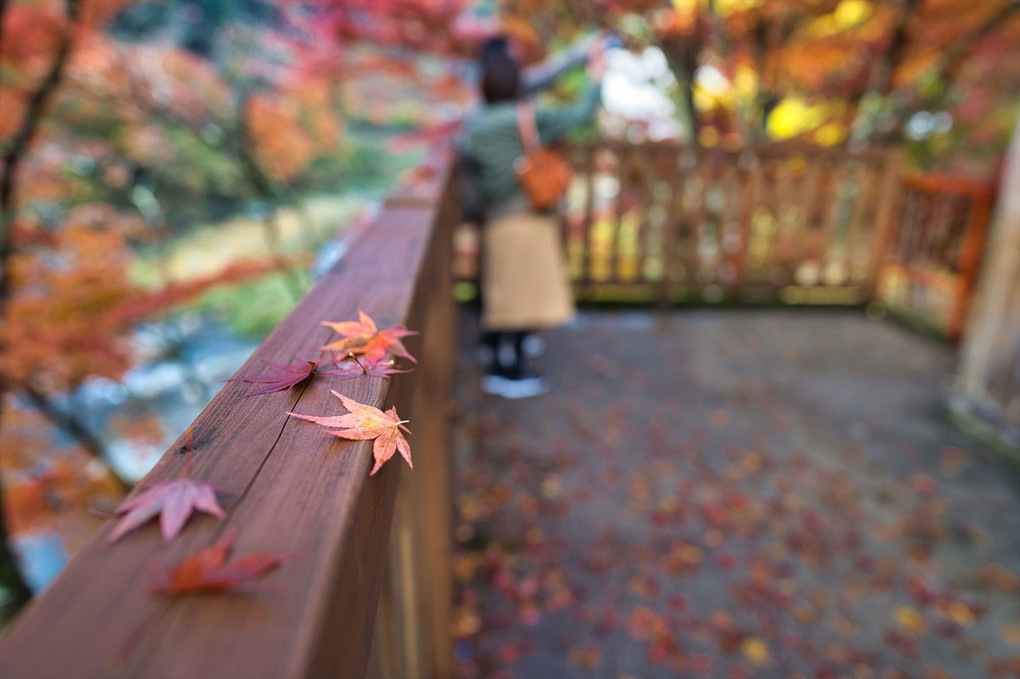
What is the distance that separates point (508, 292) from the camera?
3805 millimetres

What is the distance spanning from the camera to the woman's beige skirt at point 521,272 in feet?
12.2

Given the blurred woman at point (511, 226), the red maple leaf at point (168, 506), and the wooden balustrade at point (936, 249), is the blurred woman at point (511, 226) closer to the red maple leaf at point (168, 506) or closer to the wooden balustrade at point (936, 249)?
the red maple leaf at point (168, 506)

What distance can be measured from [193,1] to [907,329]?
1418 centimetres

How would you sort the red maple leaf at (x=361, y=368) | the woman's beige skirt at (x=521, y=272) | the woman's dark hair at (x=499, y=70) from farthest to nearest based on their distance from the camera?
the woman's beige skirt at (x=521, y=272) < the woman's dark hair at (x=499, y=70) < the red maple leaf at (x=361, y=368)

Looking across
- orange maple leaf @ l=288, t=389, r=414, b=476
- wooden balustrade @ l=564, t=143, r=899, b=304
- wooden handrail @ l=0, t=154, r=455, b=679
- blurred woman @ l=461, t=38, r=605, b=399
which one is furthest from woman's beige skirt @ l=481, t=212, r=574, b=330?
orange maple leaf @ l=288, t=389, r=414, b=476

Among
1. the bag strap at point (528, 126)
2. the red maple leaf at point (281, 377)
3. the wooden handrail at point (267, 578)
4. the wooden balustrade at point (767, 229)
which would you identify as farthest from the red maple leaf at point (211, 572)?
the wooden balustrade at point (767, 229)

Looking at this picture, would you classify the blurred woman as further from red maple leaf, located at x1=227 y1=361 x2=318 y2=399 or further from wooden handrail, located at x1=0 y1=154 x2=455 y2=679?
red maple leaf, located at x1=227 y1=361 x2=318 y2=399

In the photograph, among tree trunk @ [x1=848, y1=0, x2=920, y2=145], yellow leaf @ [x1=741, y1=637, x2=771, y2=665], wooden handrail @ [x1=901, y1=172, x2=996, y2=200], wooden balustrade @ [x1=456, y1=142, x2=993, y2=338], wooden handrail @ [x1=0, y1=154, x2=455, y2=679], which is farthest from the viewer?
tree trunk @ [x1=848, y1=0, x2=920, y2=145]

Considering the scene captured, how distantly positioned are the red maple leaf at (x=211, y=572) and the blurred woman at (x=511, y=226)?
319cm

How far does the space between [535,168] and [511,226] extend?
1.37 feet

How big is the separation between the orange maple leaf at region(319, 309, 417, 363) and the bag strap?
104 inches

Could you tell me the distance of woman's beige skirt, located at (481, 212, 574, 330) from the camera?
3709 millimetres

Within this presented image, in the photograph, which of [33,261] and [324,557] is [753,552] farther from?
[33,261]

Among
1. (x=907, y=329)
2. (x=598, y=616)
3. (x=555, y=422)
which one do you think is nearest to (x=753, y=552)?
(x=598, y=616)
